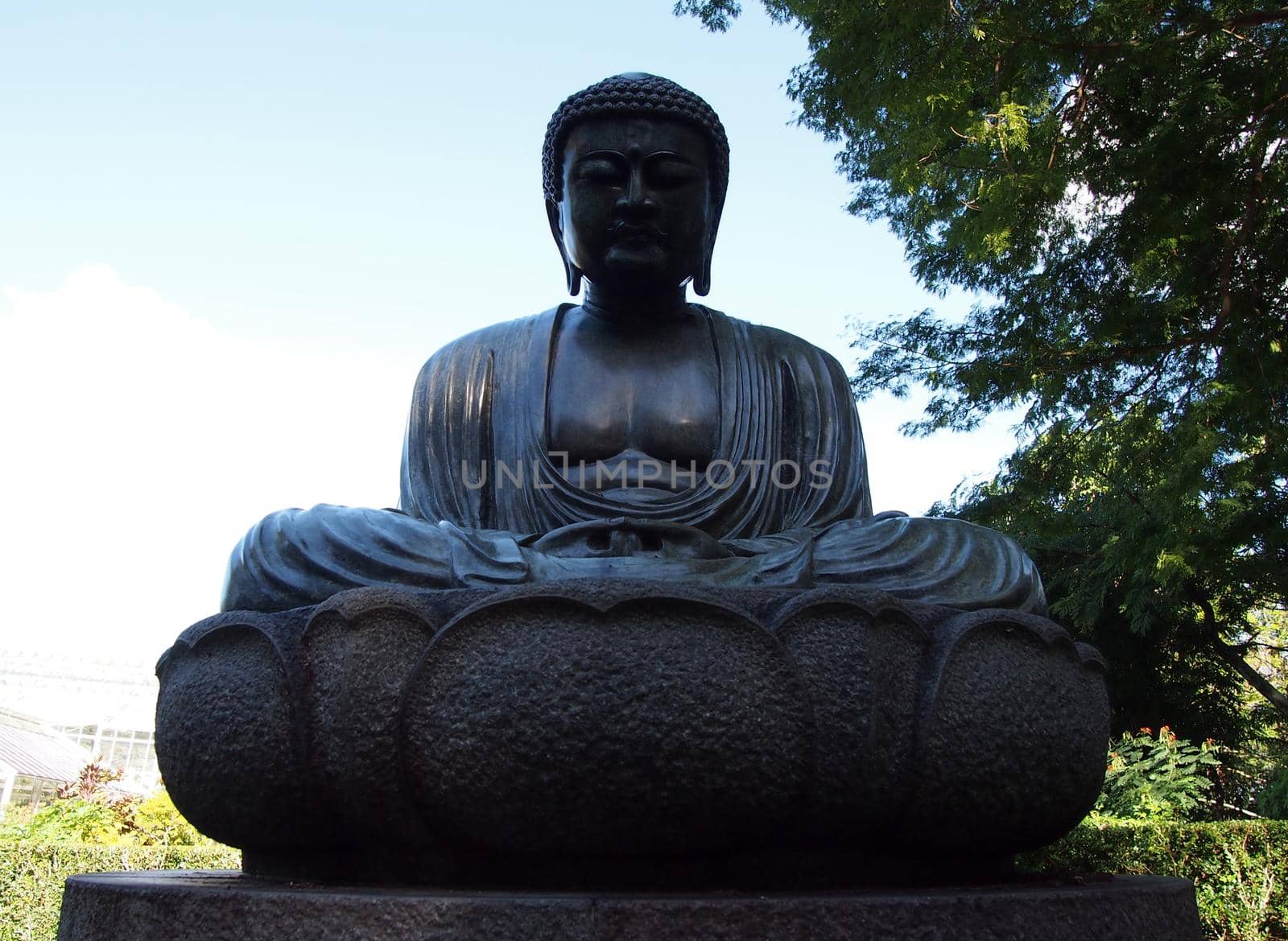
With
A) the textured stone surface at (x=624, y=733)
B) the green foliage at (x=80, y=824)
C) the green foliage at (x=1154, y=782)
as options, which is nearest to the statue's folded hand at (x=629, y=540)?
the textured stone surface at (x=624, y=733)

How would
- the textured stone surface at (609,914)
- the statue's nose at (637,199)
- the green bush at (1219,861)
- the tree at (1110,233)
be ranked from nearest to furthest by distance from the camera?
the textured stone surface at (609,914) → the statue's nose at (637,199) → the tree at (1110,233) → the green bush at (1219,861)

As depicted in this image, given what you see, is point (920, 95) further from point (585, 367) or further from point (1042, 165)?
point (585, 367)

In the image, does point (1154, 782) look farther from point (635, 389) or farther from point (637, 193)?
point (637, 193)

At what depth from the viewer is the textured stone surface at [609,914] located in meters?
1.75

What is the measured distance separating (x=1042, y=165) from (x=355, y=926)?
4.98m

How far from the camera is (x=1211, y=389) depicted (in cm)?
620

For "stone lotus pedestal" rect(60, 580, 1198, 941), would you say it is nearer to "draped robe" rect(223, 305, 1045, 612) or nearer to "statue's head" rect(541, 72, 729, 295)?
"draped robe" rect(223, 305, 1045, 612)

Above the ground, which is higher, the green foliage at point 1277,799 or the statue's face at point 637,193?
the statue's face at point 637,193

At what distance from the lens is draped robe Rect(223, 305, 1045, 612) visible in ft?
8.18

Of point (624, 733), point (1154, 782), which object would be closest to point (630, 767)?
point (624, 733)

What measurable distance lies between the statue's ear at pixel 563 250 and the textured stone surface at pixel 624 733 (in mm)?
2145

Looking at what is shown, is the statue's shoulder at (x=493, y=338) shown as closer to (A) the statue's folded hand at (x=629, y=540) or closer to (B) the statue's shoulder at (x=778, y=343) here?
(B) the statue's shoulder at (x=778, y=343)

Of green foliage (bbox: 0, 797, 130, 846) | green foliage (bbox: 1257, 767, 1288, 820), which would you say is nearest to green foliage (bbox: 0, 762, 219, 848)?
green foliage (bbox: 0, 797, 130, 846)

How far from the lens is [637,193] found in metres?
3.61
